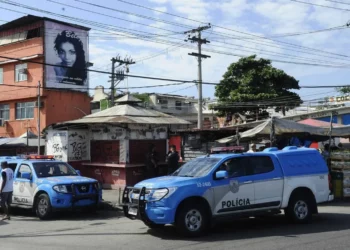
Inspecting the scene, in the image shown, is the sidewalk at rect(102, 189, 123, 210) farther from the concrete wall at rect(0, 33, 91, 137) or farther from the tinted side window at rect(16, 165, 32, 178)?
the concrete wall at rect(0, 33, 91, 137)

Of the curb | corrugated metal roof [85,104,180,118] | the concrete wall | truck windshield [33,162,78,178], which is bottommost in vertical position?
the curb

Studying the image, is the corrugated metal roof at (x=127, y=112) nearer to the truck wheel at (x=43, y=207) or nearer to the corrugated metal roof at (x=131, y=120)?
the corrugated metal roof at (x=131, y=120)

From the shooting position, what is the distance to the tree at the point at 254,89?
123ft

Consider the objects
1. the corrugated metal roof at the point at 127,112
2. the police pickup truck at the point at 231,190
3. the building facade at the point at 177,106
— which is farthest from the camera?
the building facade at the point at 177,106

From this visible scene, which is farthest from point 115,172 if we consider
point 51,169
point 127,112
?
point 51,169

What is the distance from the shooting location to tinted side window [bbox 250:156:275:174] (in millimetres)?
10094

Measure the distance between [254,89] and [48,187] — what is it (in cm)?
2815

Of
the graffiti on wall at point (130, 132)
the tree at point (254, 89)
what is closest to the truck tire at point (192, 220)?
the graffiti on wall at point (130, 132)

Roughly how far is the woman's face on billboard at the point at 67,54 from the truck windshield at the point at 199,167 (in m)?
26.4

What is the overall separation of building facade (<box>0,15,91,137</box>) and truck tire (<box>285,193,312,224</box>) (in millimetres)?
25234

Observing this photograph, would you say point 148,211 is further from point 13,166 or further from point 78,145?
point 78,145

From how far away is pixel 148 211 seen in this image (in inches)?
358

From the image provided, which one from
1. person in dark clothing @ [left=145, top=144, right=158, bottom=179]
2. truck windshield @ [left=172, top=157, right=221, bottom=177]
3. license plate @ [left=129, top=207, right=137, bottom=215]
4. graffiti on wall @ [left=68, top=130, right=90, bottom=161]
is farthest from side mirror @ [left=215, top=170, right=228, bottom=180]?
graffiti on wall @ [left=68, top=130, right=90, bottom=161]

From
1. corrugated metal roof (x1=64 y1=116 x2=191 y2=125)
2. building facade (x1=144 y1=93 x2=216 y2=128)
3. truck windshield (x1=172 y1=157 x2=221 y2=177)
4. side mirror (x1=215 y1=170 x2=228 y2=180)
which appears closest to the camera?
side mirror (x1=215 y1=170 x2=228 y2=180)
